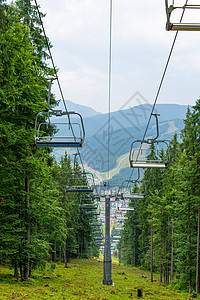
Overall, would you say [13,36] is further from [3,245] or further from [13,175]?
[3,245]

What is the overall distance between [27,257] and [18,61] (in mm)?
8805

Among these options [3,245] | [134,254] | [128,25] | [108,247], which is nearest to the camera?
[128,25]

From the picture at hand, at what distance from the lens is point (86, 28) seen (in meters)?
8.61

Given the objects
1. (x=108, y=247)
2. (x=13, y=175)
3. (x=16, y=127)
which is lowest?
(x=108, y=247)

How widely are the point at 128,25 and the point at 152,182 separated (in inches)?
1497

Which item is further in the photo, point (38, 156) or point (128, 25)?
point (38, 156)

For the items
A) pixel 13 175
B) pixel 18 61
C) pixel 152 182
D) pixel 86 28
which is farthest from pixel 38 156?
pixel 152 182

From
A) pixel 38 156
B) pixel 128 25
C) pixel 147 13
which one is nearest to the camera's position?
pixel 147 13

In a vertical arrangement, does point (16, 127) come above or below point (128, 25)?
below

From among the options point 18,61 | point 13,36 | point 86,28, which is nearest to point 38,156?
point 18,61

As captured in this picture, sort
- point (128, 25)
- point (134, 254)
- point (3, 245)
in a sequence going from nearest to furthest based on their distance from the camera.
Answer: point (128, 25) → point (3, 245) → point (134, 254)

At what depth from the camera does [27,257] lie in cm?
1406

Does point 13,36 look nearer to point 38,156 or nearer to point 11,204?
point 38,156

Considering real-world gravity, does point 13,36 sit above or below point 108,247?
above
